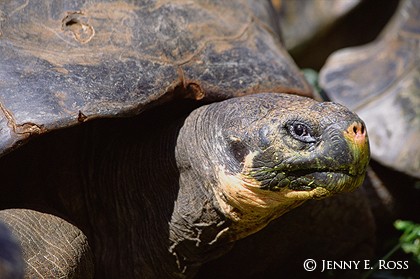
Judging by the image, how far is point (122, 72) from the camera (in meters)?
2.99

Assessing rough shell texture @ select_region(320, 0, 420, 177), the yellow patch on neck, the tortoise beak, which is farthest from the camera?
rough shell texture @ select_region(320, 0, 420, 177)

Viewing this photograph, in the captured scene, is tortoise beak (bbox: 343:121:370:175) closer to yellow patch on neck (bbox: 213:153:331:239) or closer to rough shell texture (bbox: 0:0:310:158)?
yellow patch on neck (bbox: 213:153:331:239)

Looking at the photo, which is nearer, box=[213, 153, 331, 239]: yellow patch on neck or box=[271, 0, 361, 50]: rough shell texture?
box=[213, 153, 331, 239]: yellow patch on neck

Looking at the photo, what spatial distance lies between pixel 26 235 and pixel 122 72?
2.30ft

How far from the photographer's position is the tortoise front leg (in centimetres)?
266

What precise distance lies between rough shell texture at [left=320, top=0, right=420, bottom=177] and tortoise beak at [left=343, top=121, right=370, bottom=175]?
65.3 inches

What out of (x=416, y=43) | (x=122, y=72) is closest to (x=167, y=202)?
(x=122, y=72)

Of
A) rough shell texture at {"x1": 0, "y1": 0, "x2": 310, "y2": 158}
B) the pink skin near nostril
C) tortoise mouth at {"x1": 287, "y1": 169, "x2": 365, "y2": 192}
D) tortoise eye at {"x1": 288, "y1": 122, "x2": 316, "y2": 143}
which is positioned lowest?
tortoise mouth at {"x1": 287, "y1": 169, "x2": 365, "y2": 192}

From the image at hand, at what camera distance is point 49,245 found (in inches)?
108

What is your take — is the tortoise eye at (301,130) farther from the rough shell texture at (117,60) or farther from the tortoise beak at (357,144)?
the rough shell texture at (117,60)

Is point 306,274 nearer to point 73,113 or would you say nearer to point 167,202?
point 167,202

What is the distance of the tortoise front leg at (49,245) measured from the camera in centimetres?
266

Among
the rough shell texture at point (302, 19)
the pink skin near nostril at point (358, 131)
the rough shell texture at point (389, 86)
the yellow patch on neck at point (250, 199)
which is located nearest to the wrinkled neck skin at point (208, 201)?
the yellow patch on neck at point (250, 199)

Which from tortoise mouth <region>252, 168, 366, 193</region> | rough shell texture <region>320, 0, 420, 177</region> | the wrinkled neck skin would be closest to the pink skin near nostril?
tortoise mouth <region>252, 168, 366, 193</region>
